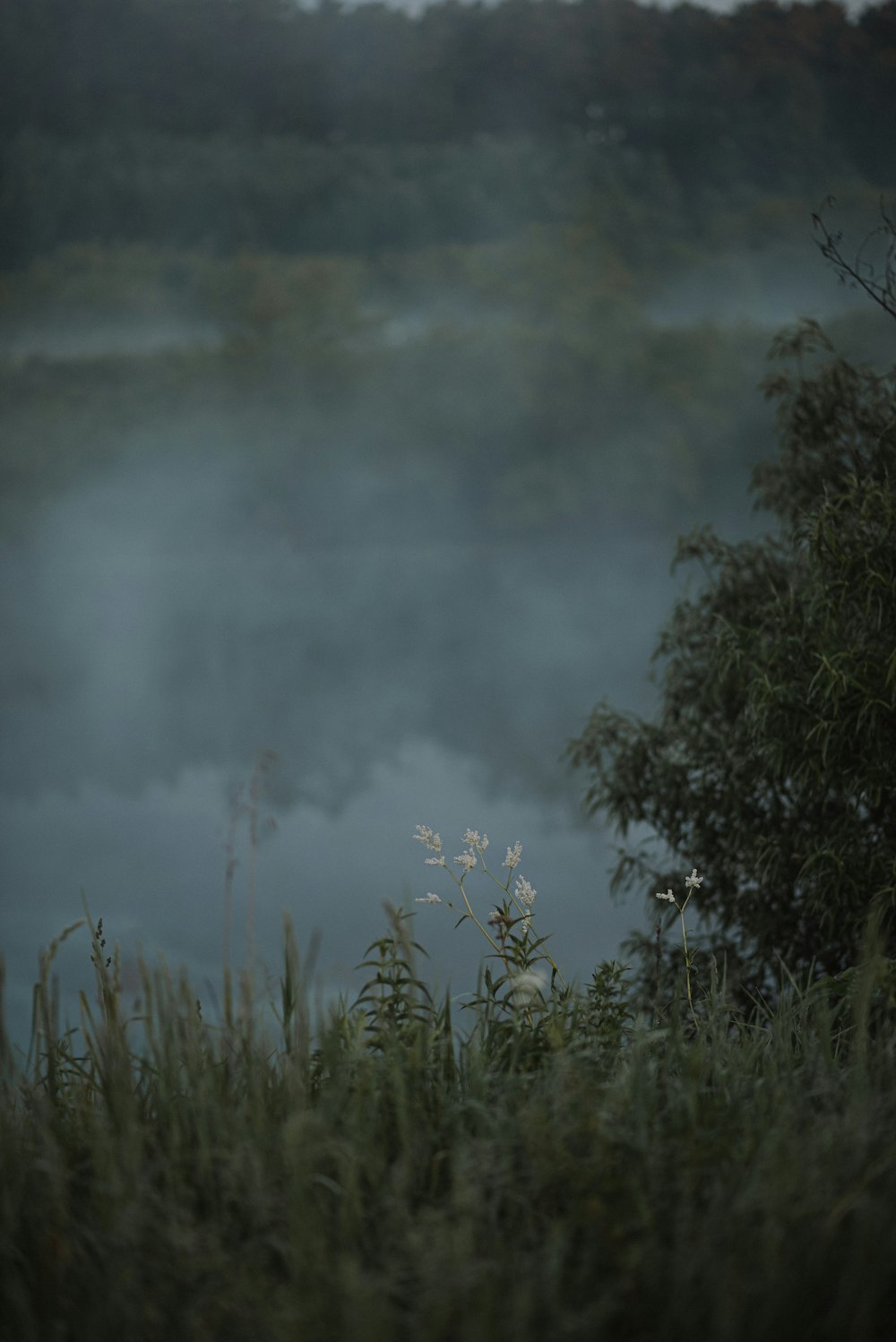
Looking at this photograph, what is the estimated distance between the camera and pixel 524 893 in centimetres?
252

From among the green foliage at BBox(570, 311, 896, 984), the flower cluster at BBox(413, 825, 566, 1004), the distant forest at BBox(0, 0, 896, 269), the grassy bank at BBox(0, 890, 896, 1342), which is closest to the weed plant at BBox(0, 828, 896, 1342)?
the grassy bank at BBox(0, 890, 896, 1342)

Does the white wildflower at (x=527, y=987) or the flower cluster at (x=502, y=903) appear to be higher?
the flower cluster at (x=502, y=903)

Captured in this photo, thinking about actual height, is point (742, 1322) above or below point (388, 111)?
below

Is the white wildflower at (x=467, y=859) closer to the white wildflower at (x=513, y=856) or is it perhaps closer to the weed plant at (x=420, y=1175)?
the white wildflower at (x=513, y=856)

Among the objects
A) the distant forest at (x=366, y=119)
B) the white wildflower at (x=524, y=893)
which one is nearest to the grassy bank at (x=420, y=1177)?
the white wildflower at (x=524, y=893)

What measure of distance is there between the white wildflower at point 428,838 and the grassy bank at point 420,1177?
0.39m

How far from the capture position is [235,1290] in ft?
4.37

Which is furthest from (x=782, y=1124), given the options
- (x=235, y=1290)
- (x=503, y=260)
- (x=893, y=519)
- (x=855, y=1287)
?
(x=503, y=260)

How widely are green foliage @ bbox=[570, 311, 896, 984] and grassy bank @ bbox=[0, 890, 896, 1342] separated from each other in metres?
2.33

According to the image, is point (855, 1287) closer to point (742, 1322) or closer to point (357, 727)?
point (742, 1322)

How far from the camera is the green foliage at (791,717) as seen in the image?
4406mm

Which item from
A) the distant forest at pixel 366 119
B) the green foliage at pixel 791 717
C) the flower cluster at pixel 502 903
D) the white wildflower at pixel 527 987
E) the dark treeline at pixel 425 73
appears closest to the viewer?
the white wildflower at pixel 527 987

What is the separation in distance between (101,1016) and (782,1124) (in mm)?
1171

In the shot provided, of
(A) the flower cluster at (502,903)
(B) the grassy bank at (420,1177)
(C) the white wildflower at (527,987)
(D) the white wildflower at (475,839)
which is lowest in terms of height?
(B) the grassy bank at (420,1177)
